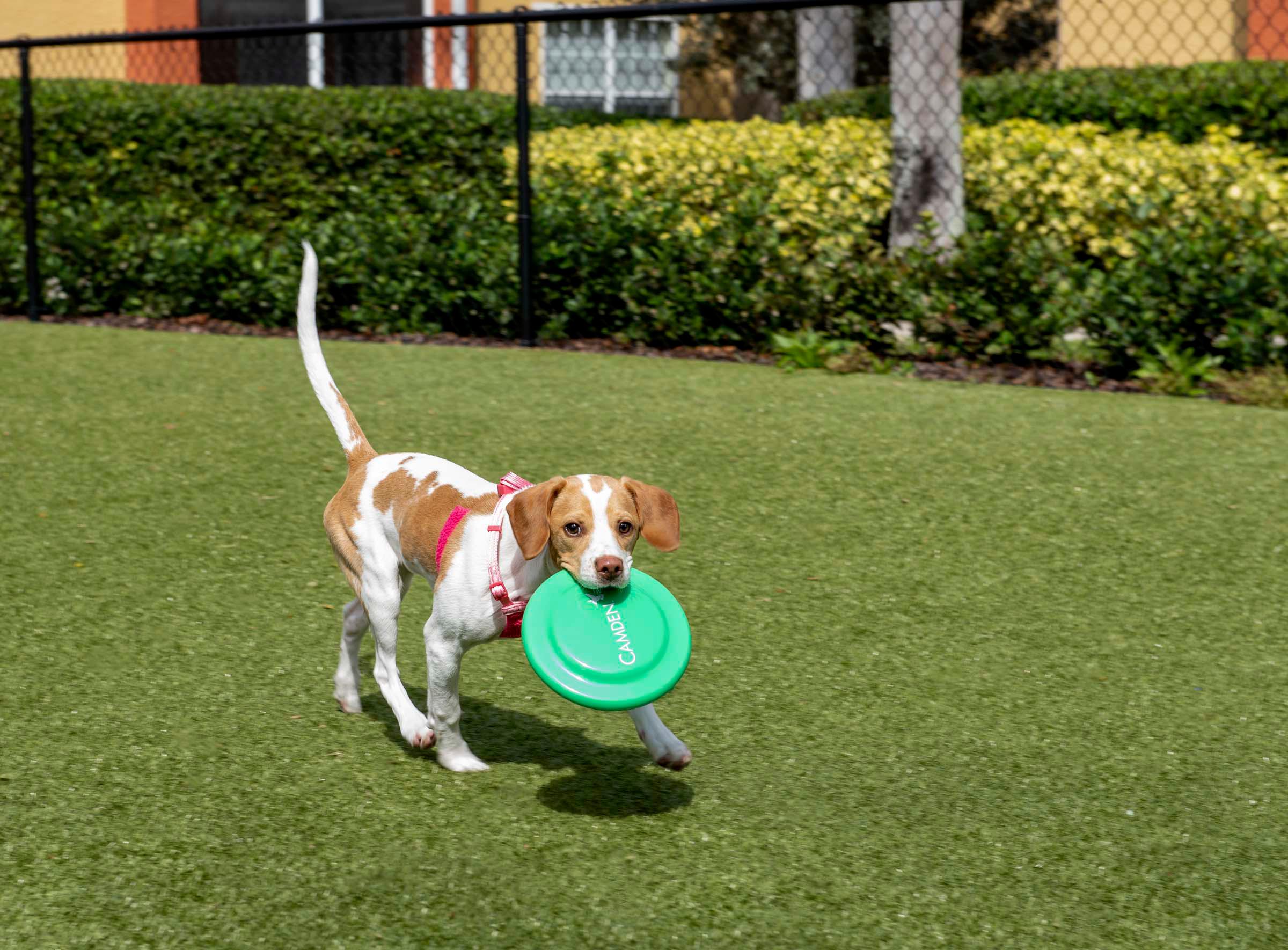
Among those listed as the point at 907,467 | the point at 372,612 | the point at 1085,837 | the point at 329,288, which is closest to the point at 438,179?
the point at 329,288

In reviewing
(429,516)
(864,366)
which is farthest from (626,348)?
(429,516)

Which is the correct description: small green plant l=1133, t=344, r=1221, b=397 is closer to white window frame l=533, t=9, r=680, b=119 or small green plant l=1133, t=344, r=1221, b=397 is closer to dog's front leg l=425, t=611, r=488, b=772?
dog's front leg l=425, t=611, r=488, b=772

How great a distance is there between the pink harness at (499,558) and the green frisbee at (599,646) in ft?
0.24

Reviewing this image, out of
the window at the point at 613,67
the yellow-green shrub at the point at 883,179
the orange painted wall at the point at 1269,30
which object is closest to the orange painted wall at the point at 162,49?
the window at the point at 613,67

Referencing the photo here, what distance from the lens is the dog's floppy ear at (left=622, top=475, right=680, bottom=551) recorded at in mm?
3221

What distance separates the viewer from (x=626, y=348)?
343 inches

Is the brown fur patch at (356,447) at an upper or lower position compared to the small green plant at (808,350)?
upper

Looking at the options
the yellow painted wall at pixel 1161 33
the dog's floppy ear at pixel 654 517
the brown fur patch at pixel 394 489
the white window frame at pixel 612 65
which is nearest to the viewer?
the dog's floppy ear at pixel 654 517

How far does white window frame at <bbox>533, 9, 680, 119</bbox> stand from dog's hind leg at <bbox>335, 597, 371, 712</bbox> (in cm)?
1153

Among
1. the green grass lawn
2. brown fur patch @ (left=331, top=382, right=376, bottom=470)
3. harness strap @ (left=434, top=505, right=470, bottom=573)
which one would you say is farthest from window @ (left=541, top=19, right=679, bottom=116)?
harness strap @ (left=434, top=505, right=470, bottom=573)

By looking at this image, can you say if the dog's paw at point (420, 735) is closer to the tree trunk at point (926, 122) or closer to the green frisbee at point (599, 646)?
the green frisbee at point (599, 646)

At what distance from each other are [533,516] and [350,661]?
950 mm

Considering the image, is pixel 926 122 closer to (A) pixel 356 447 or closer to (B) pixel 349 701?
(A) pixel 356 447

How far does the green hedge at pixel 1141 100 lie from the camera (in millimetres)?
A: 12375
